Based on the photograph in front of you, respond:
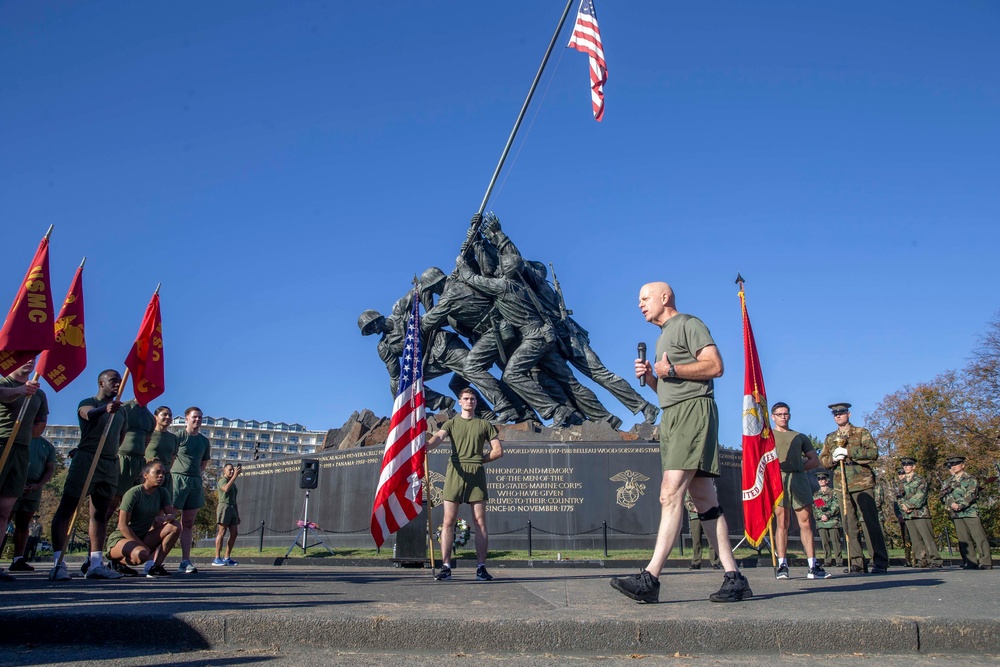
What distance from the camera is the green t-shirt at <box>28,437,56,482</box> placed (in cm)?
920

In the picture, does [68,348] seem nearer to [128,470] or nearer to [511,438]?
[128,470]

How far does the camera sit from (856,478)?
8.58 meters

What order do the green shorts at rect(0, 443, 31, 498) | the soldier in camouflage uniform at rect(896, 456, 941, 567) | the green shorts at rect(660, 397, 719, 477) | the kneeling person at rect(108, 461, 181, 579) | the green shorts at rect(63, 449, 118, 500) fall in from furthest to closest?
the soldier in camouflage uniform at rect(896, 456, 941, 567)
the kneeling person at rect(108, 461, 181, 579)
the green shorts at rect(63, 449, 118, 500)
the green shorts at rect(0, 443, 31, 498)
the green shorts at rect(660, 397, 719, 477)

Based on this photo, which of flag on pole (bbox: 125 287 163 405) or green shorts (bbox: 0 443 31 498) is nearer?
green shorts (bbox: 0 443 31 498)

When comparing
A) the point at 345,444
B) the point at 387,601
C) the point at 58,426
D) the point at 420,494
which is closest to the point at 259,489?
the point at 345,444

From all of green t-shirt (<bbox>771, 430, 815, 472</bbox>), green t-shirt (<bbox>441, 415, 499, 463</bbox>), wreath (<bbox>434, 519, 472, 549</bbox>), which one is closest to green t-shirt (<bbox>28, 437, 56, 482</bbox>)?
green t-shirt (<bbox>441, 415, 499, 463</bbox>)

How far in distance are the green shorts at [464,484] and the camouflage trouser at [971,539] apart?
8.11 metres

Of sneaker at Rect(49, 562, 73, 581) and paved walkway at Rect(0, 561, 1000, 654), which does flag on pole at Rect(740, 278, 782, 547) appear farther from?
sneaker at Rect(49, 562, 73, 581)

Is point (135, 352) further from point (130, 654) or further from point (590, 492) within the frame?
point (590, 492)

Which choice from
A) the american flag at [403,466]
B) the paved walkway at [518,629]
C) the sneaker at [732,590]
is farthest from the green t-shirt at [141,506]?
the sneaker at [732,590]

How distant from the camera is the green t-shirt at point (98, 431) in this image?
7035 millimetres

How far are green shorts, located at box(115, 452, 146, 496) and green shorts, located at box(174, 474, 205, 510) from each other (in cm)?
54

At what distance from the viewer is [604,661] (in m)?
3.17

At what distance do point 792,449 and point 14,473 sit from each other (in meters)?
7.25
